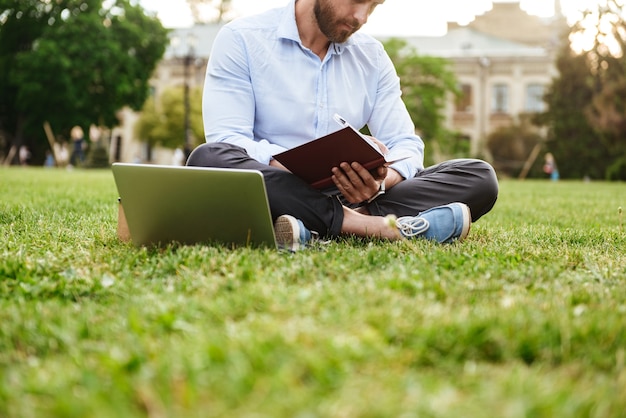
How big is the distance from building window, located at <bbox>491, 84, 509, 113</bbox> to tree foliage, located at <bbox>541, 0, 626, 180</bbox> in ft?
27.2

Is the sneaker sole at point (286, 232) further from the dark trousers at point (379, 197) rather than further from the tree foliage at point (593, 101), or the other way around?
the tree foliage at point (593, 101)

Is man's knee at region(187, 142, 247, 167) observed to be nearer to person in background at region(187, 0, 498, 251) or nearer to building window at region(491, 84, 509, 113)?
person in background at region(187, 0, 498, 251)

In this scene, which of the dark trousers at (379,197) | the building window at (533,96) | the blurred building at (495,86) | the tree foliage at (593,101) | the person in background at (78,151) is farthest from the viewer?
the building window at (533,96)

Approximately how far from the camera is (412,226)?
3.62m

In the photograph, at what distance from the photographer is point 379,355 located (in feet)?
5.34

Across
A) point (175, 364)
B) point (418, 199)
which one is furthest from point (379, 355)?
point (418, 199)

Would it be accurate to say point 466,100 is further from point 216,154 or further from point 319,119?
point 216,154

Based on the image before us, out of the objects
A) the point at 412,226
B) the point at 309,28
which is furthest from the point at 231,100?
the point at 412,226

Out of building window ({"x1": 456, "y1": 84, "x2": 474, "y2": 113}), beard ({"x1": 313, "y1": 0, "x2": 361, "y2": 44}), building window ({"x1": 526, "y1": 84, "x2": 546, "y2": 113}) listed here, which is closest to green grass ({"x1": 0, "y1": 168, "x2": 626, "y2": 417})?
beard ({"x1": 313, "y1": 0, "x2": 361, "y2": 44})

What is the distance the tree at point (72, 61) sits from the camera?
30969 millimetres

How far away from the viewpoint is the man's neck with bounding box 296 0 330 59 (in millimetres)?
3857

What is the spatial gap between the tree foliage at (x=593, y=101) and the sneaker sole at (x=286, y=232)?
22672 millimetres

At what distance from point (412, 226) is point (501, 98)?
4000 cm

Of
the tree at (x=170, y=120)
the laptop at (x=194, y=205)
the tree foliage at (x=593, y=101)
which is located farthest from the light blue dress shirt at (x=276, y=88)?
the tree at (x=170, y=120)
